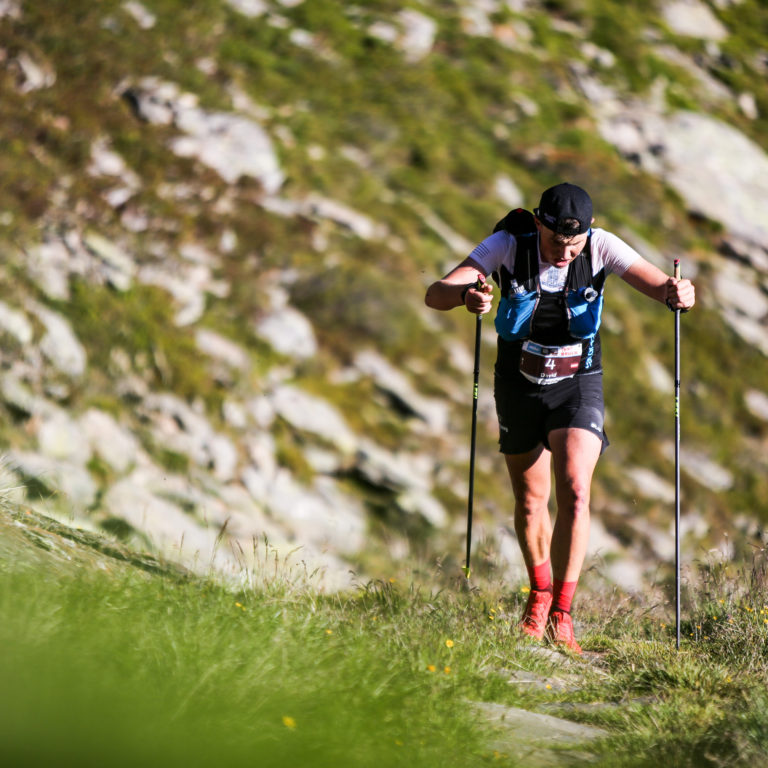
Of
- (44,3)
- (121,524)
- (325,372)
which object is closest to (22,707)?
(121,524)

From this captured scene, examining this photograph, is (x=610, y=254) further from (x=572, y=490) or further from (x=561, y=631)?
(x=561, y=631)

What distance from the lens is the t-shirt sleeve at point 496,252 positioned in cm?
610

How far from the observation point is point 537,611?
6.37 meters

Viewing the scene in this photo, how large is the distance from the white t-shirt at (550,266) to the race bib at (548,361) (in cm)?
41

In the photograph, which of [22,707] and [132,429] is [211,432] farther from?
[22,707]

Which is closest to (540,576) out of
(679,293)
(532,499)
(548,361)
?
(532,499)

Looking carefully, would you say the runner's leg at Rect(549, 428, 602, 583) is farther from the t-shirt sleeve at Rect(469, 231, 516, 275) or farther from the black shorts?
the t-shirt sleeve at Rect(469, 231, 516, 275)

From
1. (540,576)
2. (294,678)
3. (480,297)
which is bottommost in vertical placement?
(540,576)

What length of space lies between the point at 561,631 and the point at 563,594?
0.25 metres

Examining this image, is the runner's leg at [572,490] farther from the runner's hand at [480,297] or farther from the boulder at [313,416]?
the boulder at [313,416]

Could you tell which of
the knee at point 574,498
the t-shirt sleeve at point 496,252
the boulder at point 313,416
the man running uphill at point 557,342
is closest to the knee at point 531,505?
the man running uphill at point 557,342

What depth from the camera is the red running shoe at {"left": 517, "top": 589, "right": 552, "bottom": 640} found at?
6.22 metres

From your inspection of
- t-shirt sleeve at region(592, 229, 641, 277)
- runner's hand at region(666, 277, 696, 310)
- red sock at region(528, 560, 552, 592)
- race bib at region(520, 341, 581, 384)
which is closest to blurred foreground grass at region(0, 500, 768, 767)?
red sock at region(528, 560, 552, 592)

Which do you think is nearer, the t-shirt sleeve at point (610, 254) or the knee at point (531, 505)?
the t-shirt sleeve at point (610, 254)
